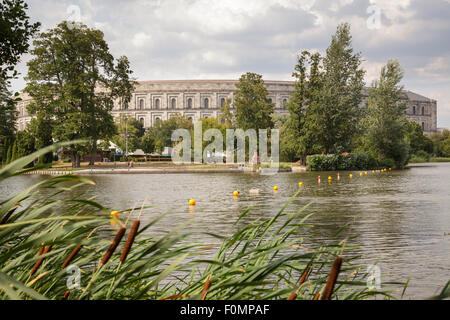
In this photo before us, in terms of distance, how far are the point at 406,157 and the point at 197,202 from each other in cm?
3971

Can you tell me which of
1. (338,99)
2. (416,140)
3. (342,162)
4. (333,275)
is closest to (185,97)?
(416,140)

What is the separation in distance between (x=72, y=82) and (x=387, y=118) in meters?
32.1

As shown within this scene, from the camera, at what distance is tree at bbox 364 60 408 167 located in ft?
154

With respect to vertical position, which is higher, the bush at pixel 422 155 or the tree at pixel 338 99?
the tree at pixel 338 99

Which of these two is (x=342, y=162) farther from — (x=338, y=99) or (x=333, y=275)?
(x=333, y=275)

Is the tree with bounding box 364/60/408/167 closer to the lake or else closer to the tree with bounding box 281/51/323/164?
the tree with bounding box 281/51/323/164

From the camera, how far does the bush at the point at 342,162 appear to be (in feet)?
143

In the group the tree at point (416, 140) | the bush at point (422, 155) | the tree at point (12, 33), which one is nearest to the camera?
the tree at point (12, 33)

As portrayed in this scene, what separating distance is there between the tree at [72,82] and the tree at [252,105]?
15.2 m

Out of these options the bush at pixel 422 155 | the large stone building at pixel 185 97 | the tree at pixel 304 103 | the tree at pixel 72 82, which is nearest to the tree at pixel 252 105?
the tree at pixel 304 103

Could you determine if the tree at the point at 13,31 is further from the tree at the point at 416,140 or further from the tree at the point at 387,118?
the tree at the point at 416,140

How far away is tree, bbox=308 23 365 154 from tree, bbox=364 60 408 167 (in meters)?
1.62

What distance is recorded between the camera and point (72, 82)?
4247 cm
